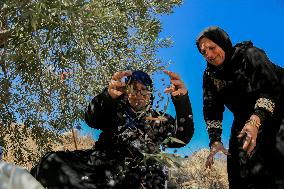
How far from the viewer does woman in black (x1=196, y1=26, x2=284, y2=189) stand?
4.65 metres

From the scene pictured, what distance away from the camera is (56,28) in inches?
228

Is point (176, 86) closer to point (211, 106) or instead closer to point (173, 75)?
point (173, 75)

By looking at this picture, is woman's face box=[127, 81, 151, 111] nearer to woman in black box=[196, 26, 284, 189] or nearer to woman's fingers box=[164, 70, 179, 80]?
woman's fingers box=[164, 70, 179, 80]

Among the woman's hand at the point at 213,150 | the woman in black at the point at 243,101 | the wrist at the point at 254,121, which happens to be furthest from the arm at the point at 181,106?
the wrist at the point at 254,121

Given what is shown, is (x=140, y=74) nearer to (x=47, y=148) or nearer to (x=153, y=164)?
(x=153, y=164)

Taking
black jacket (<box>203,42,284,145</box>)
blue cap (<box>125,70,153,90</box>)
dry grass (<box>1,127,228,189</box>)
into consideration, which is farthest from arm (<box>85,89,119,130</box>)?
black jacket (<box>203,42,284,145</box>)

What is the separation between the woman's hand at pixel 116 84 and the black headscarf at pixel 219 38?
53.1 inches

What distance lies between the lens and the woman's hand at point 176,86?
14.6 feet

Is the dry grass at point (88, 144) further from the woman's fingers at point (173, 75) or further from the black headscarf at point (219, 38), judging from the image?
the black headscarf at point (219, 38)

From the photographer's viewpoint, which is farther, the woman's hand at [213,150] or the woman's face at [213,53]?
the woman's face at [213,53]

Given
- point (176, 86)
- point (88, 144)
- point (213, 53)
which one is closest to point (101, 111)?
point (176, 86)

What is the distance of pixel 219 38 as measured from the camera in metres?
5.18

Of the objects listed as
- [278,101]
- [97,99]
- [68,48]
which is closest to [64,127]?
[68,48]

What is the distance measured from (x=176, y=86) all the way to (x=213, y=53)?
2.88ft
